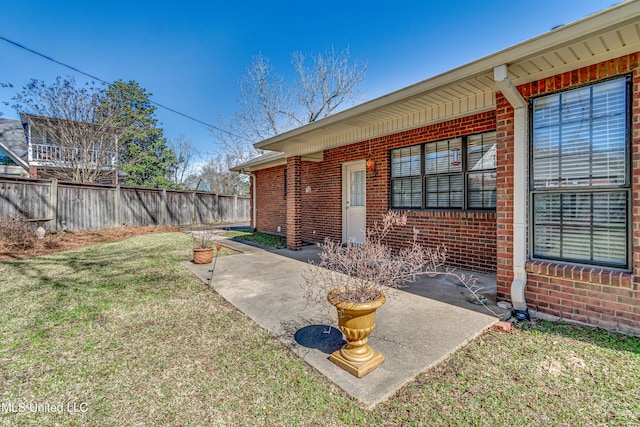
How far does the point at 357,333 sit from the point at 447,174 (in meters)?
4.32

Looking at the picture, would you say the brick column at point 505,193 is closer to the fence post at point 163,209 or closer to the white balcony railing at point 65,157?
→ the fence post at point 163,209

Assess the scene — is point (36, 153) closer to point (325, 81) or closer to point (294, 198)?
point (325, 81)

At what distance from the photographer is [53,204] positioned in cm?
1048

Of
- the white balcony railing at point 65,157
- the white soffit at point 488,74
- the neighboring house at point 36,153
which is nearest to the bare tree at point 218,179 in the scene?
the neighboring house at point 36,153

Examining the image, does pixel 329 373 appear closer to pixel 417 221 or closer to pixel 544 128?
pixel 544 128

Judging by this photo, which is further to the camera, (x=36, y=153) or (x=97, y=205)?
(x=36, y=153)

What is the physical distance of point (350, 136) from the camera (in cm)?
677

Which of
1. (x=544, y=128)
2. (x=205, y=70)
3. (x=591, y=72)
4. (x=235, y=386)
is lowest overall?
(x=235, y=386)

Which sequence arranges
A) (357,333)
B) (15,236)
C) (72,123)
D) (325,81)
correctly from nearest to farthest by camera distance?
(357,333), (15,236), (72,123), (325,81)

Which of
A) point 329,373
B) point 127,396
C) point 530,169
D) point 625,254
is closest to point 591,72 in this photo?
point 530,169

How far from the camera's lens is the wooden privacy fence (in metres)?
9.66

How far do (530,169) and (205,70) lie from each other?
15415mm

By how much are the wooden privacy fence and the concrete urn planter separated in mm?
12189

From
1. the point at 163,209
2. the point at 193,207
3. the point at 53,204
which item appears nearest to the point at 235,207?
the point at 193,207
